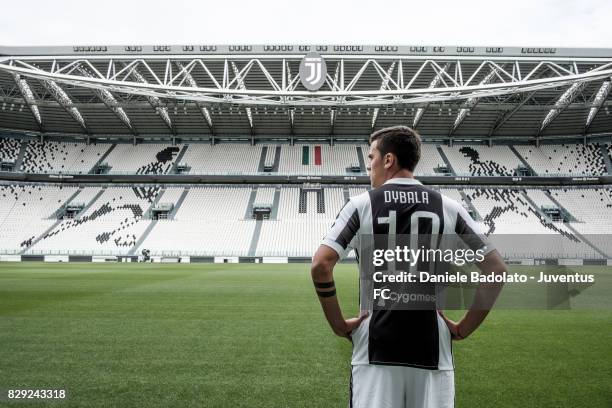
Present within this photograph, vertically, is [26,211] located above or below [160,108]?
below

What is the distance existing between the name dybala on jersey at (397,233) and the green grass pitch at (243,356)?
7.46 feet

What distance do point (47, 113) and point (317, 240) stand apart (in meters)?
29.1

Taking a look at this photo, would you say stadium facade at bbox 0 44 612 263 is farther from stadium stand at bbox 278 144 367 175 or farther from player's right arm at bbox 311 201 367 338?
player's right arm at bbox 311 201 367 338

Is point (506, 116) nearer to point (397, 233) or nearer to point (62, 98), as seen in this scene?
point (62, 98)

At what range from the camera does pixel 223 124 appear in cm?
4512

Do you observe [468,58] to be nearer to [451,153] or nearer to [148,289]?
[451,153]

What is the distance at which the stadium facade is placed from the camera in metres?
36.0

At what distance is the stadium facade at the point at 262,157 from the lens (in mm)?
35969

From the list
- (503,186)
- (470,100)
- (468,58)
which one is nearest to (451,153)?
(503,186)

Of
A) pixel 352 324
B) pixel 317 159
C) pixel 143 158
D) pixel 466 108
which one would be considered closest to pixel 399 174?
pixel 352 324

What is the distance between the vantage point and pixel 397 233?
217 cm

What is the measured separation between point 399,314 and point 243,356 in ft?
13.8

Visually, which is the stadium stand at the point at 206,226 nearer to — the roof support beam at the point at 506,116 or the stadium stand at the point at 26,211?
the stadium stand at the point at 26,211

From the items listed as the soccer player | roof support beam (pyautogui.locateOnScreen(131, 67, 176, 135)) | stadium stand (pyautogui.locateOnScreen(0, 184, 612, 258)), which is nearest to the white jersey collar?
the soccer player
